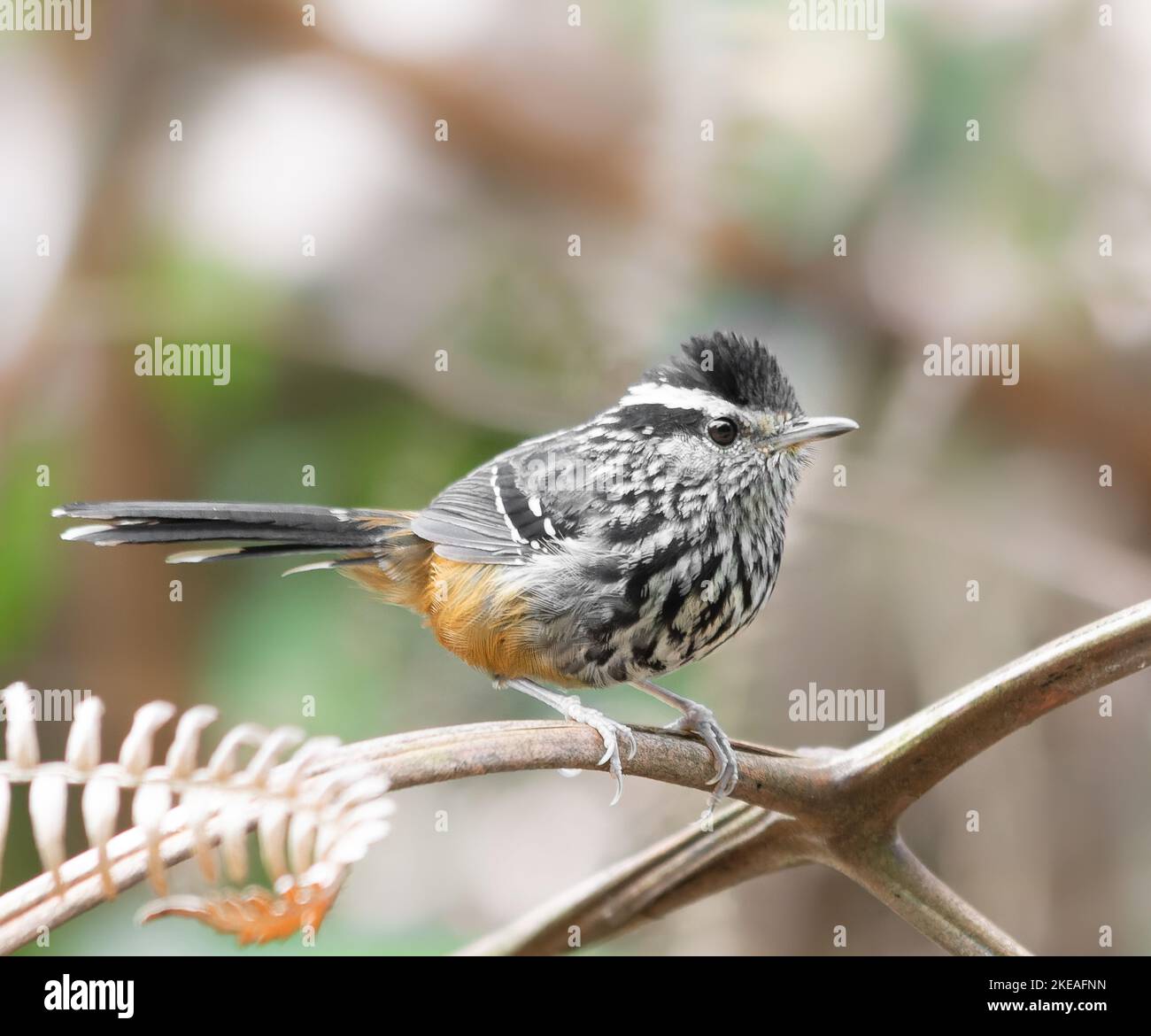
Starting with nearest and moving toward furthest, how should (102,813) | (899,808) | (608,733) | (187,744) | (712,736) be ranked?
(102,813) < (187,744) < (899,808) < (608,733) < (712,736)

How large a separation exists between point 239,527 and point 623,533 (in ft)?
3.05

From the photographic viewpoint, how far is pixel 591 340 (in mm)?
4777

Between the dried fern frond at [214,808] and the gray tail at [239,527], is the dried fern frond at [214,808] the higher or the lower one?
the lower one

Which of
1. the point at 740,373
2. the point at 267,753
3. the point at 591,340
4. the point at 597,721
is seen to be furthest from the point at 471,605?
the point at 591,340

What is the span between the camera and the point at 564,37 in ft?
16.2

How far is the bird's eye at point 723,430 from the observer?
2889mm

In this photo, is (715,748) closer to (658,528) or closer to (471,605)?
(658,528)

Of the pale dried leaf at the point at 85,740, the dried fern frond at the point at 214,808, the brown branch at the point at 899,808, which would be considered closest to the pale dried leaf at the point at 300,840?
the dried fern frond at the point at 214,808

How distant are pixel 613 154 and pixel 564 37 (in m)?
0.50

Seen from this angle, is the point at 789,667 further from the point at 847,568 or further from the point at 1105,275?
the point at 1105,275

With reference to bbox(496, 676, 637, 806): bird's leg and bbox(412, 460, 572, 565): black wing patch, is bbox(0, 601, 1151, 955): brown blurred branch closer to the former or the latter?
bbox(496, 676, 637, 806): bird's leg

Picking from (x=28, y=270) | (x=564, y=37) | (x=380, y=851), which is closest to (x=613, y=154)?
(x=564, y=37)

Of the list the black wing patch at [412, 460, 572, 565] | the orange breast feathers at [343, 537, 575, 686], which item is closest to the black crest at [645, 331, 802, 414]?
the black wing patch at [412, 460, 572, 565]

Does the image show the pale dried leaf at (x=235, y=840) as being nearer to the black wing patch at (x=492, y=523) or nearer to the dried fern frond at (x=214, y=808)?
the dried fern frond at (x=214, y=808)
